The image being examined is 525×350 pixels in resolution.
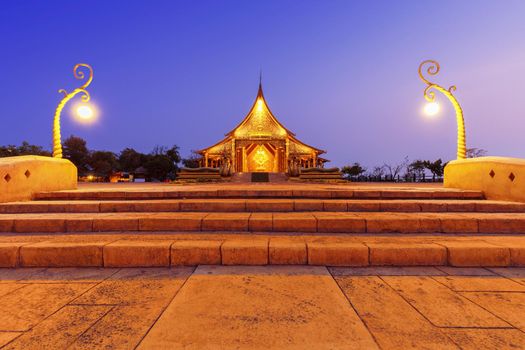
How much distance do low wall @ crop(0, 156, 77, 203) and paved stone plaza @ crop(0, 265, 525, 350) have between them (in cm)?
323

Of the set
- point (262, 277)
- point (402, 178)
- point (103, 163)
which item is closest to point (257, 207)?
point (262, 277)

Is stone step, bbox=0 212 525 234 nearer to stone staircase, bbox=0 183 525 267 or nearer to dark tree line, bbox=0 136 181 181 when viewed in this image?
stone staircase, bbox=0 183 525 267

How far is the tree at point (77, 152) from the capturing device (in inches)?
1529

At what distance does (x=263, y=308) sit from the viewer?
1.81 meters

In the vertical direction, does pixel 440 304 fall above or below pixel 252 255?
below

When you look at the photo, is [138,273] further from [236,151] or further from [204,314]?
[236,151]

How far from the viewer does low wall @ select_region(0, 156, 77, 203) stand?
4.87 m

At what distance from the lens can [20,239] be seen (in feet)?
10.1

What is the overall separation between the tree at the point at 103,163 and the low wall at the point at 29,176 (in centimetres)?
4176

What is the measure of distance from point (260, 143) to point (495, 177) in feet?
69.2

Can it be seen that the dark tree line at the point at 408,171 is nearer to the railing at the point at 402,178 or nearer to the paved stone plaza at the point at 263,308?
the railing at the point at 402,178

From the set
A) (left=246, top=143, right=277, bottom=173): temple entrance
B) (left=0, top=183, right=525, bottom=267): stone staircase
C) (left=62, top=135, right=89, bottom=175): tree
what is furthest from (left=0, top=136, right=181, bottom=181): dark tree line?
(left=0, top=183, right=525, bottom=267): stone staircase

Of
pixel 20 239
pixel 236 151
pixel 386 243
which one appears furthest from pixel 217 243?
pixel 236 151

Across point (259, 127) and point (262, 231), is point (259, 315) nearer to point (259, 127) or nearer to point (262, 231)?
point (262, 231)
